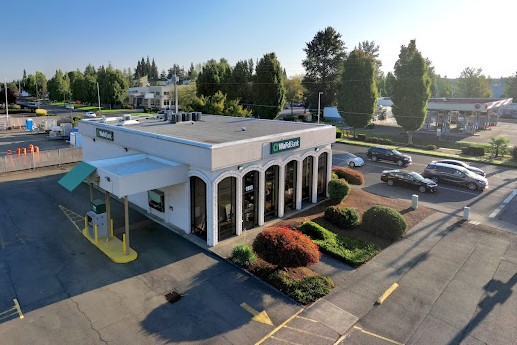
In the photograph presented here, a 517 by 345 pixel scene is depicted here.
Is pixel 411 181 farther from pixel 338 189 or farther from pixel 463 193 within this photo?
pixel 338 189

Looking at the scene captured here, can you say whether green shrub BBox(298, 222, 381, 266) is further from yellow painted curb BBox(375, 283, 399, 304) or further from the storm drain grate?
the storm drain grate

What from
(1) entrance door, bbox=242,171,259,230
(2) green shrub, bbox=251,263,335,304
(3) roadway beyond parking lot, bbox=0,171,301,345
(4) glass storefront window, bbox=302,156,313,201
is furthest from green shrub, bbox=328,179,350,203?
(3) roadway beyond parking lot, bbox=0,171,301,345

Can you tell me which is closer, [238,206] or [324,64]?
[238,206]

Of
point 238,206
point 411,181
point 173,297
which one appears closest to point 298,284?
point 173,297

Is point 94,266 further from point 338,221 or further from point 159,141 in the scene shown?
point 338,221

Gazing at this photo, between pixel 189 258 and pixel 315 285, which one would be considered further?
pixel 189 258

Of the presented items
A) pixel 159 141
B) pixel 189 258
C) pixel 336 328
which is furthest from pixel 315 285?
pixel 159 141
